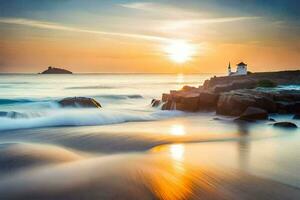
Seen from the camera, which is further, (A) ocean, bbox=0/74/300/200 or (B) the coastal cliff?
(B) the coastal cliff

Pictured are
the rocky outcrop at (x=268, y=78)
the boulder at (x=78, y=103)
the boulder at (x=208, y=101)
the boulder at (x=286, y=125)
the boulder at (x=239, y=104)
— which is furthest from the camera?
the rocky outcrop at (x=268, y=78)

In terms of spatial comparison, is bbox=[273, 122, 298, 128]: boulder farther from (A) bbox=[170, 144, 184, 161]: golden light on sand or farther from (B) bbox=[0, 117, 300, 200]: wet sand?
(A) bbox=[170, 144, 184, 161]: golden light on sand

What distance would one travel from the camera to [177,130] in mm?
15391

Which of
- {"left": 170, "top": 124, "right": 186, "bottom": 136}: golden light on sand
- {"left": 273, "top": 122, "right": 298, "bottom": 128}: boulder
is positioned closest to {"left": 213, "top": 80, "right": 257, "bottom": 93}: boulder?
{"left": 170, "top": 124, "right": 186, "bottom": 136}: golden light on sand

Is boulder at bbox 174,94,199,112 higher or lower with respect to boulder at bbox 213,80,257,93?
lower

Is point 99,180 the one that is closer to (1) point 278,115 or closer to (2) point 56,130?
(2) point 56,130

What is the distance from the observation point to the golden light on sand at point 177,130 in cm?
1440

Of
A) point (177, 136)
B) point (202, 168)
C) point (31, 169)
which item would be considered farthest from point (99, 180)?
point (177, 136)

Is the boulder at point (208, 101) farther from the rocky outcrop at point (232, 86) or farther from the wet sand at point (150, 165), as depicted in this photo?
the rocky outcrop at point (232, 86)

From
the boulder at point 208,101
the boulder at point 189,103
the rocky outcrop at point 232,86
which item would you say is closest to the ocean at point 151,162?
the boulder at point 208,101

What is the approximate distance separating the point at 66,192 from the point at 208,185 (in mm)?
2814

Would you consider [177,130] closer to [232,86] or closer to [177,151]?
[177,151]

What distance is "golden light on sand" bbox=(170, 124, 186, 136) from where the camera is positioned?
567 inches

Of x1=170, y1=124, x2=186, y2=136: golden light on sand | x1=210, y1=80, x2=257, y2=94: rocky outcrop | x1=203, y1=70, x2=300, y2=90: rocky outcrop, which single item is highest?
x1=203, y1=70, x2=300, y2=90: rocky outcrop
